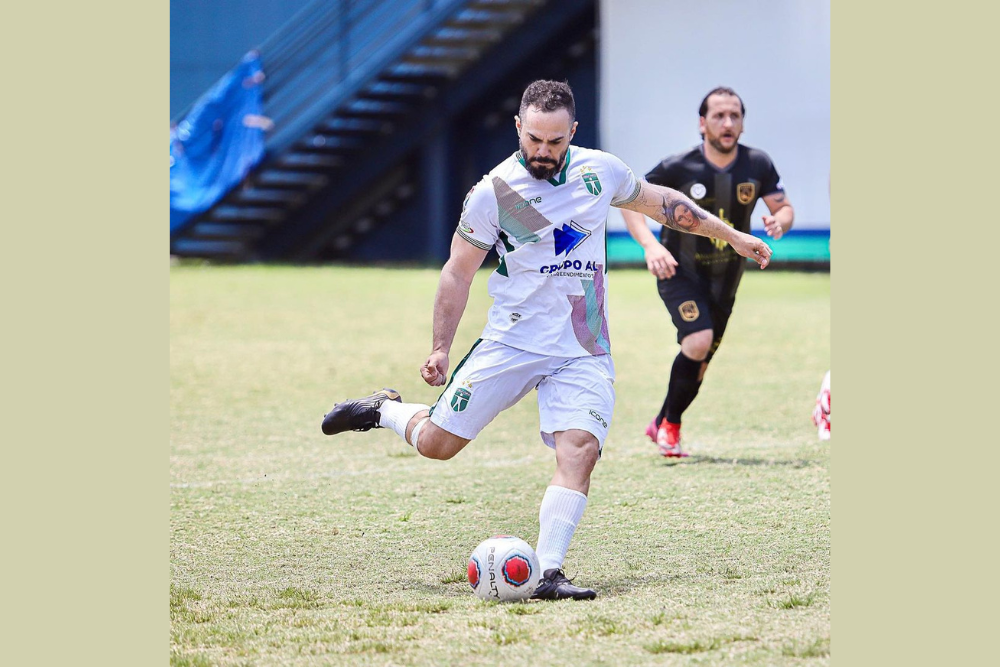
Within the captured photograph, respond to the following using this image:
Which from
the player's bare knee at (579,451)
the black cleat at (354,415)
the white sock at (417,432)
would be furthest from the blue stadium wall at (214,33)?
the player's bare knee at (579,451)

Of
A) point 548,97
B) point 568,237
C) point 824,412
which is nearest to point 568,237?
point 568,237

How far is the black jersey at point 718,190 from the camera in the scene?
8258 millimetres

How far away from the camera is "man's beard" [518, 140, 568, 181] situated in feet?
17.9

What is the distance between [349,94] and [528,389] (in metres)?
16.2

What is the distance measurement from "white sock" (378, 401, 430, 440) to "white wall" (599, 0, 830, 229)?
1512 centimetres

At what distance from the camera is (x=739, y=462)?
26.5ft

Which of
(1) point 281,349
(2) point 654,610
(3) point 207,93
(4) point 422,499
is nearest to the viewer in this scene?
(2) point 654,610

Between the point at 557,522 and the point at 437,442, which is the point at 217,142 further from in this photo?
the point at 557,522

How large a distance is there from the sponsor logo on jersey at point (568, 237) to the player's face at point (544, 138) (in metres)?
0.22

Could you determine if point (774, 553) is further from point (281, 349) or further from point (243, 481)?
point (281, 349)

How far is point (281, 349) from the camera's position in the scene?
1366 centimetres

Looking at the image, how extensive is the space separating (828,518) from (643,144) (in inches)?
635

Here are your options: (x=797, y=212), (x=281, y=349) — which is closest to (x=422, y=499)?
(x=281, y=349)

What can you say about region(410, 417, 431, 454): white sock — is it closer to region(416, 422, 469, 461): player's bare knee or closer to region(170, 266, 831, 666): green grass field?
region(416, 422, 469, 461): player's bare knee
